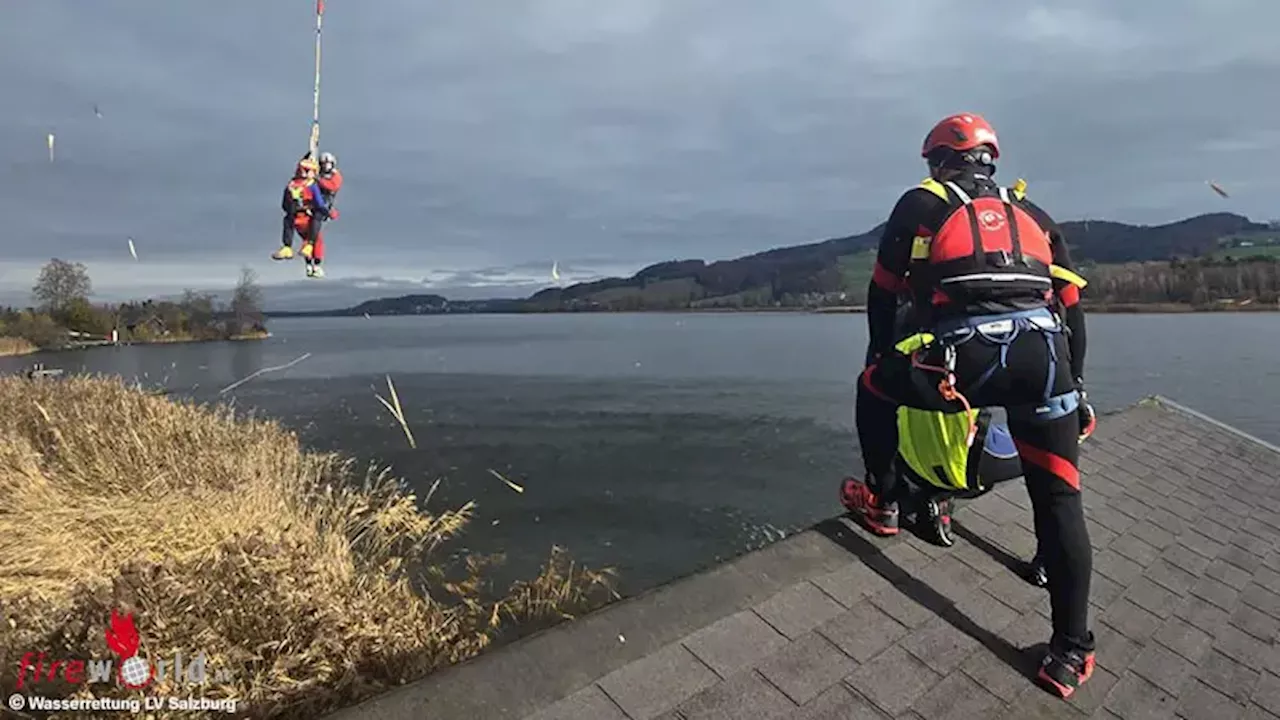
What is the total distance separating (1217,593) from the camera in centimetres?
402

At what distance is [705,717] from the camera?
2494 mm

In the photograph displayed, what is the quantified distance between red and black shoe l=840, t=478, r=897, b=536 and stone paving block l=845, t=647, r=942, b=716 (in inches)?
38.2

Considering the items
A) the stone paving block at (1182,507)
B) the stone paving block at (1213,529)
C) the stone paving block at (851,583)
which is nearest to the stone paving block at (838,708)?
the stone paving block at (851,583)

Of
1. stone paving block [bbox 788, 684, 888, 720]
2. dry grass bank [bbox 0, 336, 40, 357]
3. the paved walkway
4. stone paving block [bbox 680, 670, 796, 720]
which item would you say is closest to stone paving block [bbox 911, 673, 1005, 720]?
the paved walkway

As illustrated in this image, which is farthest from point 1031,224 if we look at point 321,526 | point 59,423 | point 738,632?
point 59,423

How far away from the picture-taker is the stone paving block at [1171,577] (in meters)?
4.00

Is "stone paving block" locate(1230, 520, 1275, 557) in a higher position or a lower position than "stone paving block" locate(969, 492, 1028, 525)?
lower

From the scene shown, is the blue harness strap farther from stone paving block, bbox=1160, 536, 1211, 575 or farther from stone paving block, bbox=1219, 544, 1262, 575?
stone paving block, bbox=1219, 544, 1262, 575

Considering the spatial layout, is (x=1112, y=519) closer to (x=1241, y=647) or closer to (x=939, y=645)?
(x=1241, y=647)

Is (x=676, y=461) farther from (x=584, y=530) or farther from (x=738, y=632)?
(x=738, y=632)

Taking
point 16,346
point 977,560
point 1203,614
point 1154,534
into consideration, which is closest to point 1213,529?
point 1154,534

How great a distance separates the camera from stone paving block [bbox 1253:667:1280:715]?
3061mm

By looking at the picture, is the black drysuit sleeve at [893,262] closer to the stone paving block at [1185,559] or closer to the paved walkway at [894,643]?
the paved walkway at [894,643]

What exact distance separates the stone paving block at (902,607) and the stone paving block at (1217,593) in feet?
6.39
